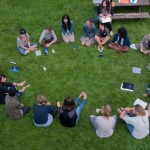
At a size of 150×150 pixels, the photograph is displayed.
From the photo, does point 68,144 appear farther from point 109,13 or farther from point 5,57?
point 109,13

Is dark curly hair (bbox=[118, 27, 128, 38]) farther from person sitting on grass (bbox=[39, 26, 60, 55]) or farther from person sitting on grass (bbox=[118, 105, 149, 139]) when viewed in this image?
person sitting on grass (bbox=[118, 105, 149, 139])

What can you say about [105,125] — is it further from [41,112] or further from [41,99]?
[41,99]

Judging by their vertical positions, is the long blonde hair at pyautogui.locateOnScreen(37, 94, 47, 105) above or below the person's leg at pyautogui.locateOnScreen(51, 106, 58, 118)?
above

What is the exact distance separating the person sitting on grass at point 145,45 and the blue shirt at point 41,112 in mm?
4527

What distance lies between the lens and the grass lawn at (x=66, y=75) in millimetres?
9711

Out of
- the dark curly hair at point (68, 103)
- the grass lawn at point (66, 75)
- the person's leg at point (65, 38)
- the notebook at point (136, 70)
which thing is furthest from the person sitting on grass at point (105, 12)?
the dark curly hair at point (68, 103)

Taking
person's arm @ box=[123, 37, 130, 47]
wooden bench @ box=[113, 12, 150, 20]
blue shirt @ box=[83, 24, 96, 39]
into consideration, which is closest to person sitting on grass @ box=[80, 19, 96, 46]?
blue shirt @ box=[83, 24, 96, 39]

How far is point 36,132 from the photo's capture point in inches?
391

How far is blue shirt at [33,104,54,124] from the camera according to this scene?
9531 millimetres

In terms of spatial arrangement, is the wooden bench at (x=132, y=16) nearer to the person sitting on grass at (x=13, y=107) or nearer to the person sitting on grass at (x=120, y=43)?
the person sitting on grass at (x=120, y=43)

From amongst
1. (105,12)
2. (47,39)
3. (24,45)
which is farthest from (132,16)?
(24,45)

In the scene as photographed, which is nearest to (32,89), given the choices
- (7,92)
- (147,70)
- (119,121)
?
(7,92)

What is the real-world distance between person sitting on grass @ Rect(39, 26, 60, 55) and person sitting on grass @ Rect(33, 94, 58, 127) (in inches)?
121

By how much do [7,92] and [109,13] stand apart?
5585mm
